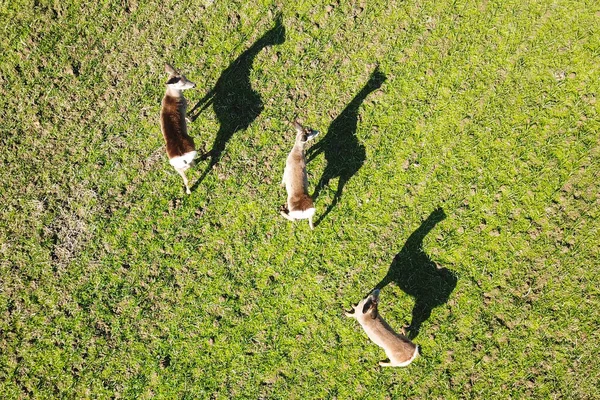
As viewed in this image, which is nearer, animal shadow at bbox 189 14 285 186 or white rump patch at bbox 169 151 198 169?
white rump patch at bbox 169 151 198 169

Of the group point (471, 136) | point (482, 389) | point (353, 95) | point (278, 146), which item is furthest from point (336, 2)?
point (482, 389)

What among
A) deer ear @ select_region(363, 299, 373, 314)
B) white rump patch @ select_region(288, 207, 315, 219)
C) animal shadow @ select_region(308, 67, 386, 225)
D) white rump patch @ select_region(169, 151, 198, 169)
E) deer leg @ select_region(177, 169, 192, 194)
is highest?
animal shadow @ select_region(308, 67, 386, 225)

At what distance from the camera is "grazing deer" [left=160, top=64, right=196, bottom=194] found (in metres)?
5.73

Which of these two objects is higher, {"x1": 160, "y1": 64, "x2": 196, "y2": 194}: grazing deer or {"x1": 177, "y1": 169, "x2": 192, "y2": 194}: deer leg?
{"x1": 160, "y1": 64, "x2": 196, "y2": 194}: grazing deer

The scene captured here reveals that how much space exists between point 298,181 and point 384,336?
2.88 m

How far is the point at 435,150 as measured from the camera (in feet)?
21.9

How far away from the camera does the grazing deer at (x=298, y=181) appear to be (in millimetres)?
5781

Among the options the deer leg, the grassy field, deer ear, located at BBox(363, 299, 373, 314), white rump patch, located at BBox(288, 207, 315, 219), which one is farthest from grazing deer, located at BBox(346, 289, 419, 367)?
the deer leg

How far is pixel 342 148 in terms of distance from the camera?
6660 millimetres

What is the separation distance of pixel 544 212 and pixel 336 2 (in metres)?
5.45

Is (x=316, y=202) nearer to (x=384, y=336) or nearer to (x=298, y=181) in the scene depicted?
(x=298, y=181)

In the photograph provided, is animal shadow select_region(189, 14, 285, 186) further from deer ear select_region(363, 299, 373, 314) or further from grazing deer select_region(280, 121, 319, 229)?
deer ear select_region(363, 299, 373, 314)

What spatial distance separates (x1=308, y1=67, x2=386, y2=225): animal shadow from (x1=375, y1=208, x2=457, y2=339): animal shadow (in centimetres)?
158

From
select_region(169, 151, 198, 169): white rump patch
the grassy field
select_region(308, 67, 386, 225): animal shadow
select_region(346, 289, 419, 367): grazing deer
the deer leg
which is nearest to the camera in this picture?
select_region(169, 151, 198, 169): white rump patch
